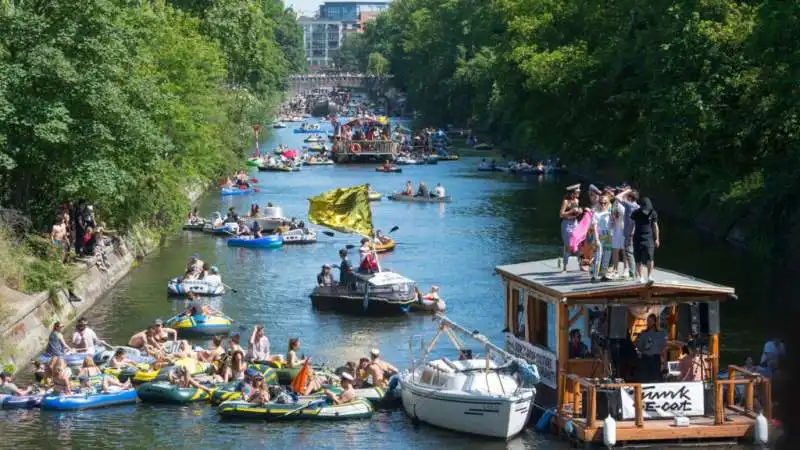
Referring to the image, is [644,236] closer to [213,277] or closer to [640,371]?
[640,371]

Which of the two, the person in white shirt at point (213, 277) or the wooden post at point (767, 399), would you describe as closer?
the wooden post at point (767, 399)

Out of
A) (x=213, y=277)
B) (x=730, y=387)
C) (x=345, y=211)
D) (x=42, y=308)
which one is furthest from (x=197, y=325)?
(x=730, y=387)

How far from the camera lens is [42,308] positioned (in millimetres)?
38750

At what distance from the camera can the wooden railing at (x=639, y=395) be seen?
86.5 ft

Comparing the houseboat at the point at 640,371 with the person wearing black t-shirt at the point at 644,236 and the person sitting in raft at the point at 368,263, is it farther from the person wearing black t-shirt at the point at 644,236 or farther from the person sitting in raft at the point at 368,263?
the person sitting in raft at the point at 368,263

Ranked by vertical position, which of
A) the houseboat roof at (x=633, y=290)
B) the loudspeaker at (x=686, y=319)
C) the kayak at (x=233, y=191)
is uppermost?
the houseboat roof at (x=633, y=290)

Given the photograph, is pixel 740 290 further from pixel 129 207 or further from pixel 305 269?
pixel 129 207

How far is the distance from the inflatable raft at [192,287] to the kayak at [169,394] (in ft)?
46.6

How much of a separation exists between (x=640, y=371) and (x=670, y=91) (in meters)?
31.2

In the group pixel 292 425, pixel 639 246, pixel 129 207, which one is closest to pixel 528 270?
pixel 639 246

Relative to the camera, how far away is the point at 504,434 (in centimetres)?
2814

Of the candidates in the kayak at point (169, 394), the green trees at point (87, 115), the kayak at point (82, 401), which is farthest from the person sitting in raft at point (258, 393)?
the green trees at point (87, 115)

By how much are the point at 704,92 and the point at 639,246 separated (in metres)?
28.3

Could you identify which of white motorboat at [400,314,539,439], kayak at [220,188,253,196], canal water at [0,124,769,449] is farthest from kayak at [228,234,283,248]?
white motorboat at [400,314,539,439]
